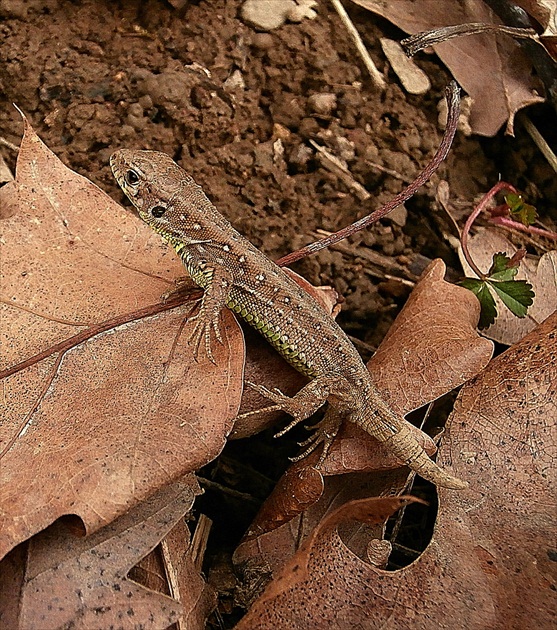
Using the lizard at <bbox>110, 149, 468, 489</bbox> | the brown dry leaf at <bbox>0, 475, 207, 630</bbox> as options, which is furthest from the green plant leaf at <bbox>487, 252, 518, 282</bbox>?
the brown dry leaf at <bbox>0, 475, 207, 630</bbox>

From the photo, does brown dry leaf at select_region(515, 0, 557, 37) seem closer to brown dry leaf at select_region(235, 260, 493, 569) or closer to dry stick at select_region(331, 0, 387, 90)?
dry stick at select_region(331, 0, 387, 90)

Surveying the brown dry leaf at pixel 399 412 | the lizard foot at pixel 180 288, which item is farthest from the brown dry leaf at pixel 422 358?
the lizard foot at pixel 180 288

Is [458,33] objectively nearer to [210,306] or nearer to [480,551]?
[210,306]

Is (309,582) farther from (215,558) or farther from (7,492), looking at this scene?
(7,492)

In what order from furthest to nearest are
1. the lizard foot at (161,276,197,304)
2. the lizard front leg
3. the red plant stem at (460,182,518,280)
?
1. the red plant stem at (460,182,518,280)
2. the lizard foot at (161,276,197,304)
3. the lizard front leg

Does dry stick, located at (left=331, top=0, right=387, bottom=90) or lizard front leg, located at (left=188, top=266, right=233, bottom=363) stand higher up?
dry stick, located at (left=331, top=0, right=387, bottom=90)

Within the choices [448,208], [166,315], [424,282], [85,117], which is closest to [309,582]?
[166,315]
